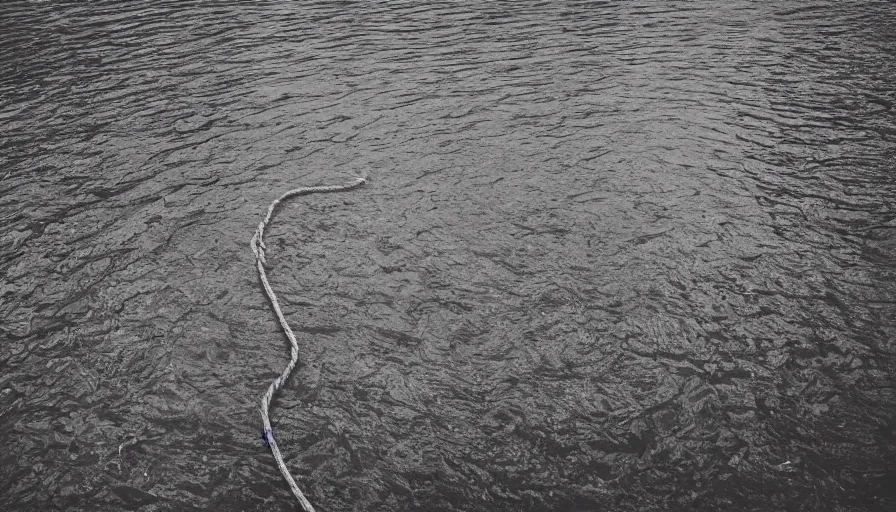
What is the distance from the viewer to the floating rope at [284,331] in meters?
6.43

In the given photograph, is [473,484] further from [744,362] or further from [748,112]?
[748,112]

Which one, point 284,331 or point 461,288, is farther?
point 461,288

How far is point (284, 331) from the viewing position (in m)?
8.55

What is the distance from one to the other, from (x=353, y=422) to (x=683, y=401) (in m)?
3.95

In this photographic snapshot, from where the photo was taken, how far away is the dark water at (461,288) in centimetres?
664

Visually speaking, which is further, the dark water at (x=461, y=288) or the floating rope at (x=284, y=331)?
the dark water at (x=461, y=288)

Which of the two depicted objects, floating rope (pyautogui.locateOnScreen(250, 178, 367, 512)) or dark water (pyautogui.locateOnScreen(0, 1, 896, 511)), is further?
dark water (pyautogui.locateOnScreen(0, 1, 896, 511))

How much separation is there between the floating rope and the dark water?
0.16 metres

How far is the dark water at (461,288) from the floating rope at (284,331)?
0.53ft

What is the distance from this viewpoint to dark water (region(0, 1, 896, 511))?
6.64 m

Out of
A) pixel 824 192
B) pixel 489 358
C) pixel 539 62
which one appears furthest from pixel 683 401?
pixel 539 62

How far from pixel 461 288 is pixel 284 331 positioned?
2.68 meters

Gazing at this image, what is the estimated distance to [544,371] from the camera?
25.8 feet

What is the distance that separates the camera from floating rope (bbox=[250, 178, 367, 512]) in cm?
643
